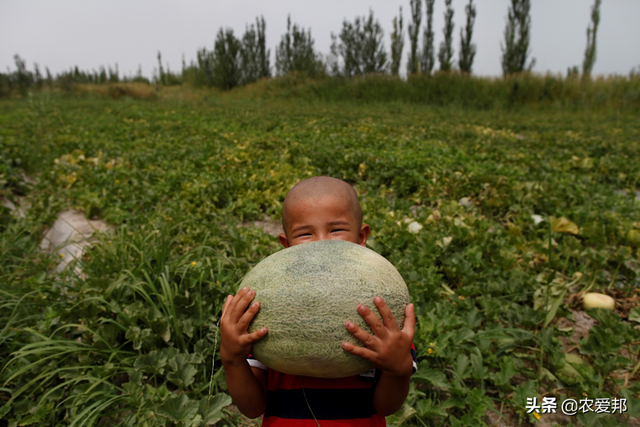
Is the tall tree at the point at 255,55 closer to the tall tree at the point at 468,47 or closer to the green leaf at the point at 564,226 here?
the tall tree at the point at 468,47

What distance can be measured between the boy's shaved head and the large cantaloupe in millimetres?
268

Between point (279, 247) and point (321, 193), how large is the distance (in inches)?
65.4

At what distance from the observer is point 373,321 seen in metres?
1.00

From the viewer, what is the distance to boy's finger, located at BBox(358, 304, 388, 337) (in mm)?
993

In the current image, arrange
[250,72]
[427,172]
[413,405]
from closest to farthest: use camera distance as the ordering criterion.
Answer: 1. [413,405]
2. [427,172]
3. [250,72]

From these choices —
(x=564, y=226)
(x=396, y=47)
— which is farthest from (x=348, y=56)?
(x=564, y=226)

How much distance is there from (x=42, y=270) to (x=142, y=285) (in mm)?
952

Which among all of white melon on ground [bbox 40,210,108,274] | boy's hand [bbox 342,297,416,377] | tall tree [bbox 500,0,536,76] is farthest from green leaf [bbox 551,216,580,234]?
tall tree [bbox 500,0,536,76]

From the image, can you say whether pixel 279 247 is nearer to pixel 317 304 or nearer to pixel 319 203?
pixel 319 203

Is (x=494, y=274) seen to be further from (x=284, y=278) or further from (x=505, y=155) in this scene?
(x=505, y=155)

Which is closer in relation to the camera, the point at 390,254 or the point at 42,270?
the point at 42,270

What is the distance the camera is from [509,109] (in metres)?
14.8

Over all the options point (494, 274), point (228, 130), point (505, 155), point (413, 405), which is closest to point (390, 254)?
point (494, 274)

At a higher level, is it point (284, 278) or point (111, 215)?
point (284, 278)
